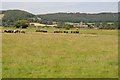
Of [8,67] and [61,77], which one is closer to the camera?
[61,77]

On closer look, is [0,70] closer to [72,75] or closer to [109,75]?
[72,75]

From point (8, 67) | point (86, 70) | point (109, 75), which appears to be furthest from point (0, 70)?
point (109, 75)

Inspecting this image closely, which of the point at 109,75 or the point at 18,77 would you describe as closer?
the point at 18,77

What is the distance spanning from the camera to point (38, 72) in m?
17.0

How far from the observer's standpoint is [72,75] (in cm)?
1623

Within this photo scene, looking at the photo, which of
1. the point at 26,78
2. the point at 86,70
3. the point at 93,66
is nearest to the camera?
the point at 26,78

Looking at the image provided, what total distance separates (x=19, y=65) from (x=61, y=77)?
14.9 ft

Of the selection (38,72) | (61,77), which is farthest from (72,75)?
(38,72)

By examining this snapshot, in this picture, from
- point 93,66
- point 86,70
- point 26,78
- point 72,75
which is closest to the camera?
point 26,78

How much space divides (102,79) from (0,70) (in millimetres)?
6244

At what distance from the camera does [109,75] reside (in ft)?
54.2

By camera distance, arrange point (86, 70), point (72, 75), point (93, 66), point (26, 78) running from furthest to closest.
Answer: point (93, 66), point (86, 70), point (72, 75), point (26, 78)

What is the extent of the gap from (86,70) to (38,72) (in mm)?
3157

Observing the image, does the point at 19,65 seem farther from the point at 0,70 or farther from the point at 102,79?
the point at 102,79
